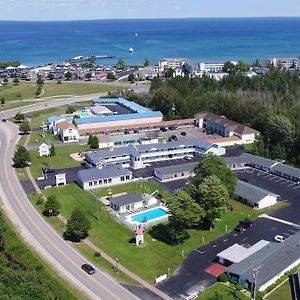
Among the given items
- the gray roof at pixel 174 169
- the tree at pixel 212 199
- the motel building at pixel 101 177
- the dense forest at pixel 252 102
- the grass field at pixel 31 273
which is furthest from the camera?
the dense forest at pixel 252 102

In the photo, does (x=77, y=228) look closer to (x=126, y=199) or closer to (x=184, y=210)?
(x=126, y=199)

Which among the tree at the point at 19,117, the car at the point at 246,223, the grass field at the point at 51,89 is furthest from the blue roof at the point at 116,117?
the car at the point at 246,223

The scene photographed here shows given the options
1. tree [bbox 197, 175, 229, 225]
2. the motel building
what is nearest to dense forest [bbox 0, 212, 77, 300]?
the motel building

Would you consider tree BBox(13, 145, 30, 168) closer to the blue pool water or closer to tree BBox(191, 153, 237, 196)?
the blue pool water

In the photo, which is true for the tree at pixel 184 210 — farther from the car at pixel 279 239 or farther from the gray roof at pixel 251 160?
the gray roof at pixel 251 160

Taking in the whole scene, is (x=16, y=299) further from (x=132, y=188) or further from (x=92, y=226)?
(x=132, y=188)

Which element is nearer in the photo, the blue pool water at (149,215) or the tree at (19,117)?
the blue pool water at (149,215)

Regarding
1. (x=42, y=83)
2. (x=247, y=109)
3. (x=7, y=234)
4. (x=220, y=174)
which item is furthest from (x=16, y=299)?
(x=42, y=83)

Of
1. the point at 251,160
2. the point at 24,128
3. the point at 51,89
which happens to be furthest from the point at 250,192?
the point at 51,89
